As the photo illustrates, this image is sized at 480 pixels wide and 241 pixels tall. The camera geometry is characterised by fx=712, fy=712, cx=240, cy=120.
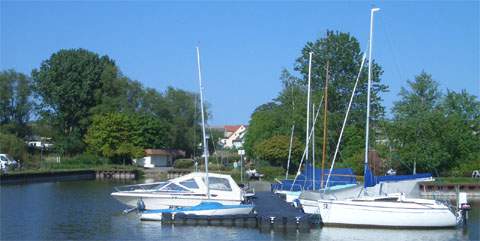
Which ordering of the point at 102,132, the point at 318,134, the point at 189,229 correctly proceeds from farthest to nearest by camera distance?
the point at 102,132, the point at 318,134, the point at 189,229

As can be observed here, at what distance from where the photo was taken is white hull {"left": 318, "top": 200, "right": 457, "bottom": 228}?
106 ft

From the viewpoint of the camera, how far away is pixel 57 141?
337 ft

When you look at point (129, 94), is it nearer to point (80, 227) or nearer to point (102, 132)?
point (102, 132)

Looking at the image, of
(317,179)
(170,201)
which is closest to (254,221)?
(170,201)

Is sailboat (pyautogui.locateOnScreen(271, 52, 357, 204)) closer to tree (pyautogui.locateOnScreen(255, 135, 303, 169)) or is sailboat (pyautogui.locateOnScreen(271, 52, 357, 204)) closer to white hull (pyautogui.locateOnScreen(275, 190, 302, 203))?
white hull (pyautogui.locateOnScreen(275, 190, 302, 203))

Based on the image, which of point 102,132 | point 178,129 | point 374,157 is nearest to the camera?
point 374,157

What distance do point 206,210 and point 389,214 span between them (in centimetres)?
856

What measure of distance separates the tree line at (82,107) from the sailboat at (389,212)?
219 feet

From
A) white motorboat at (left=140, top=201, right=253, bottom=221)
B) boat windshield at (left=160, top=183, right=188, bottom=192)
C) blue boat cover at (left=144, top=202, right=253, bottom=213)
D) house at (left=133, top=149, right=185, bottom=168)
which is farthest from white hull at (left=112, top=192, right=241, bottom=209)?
house at (left=133, top=149, right=185, bottom=168)

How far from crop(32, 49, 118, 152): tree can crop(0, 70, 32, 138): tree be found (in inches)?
76.0

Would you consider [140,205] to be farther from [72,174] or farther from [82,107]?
[82,107]

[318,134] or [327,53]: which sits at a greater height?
[327,53]

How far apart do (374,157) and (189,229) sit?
34.8 m

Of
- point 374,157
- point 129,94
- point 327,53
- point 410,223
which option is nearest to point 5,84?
point 129,94
